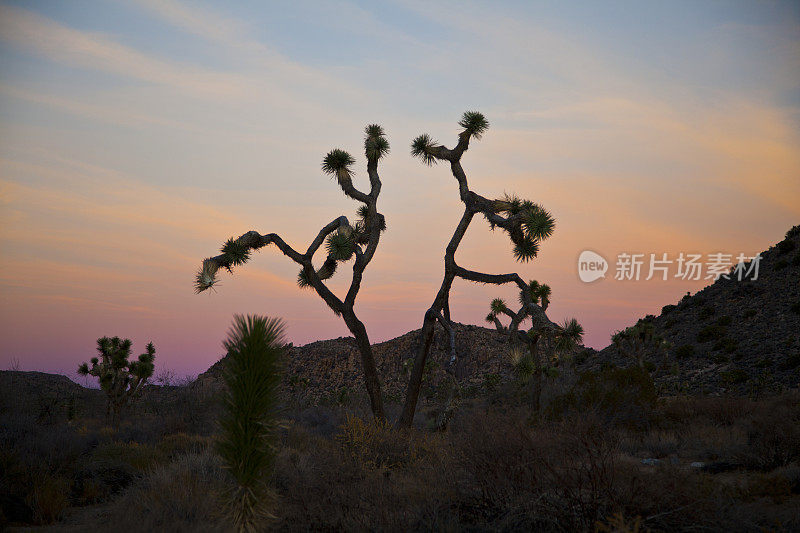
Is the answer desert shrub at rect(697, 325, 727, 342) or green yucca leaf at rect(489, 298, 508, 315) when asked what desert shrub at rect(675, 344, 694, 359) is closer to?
desert shrub at rect(697, 325, 727, 342)

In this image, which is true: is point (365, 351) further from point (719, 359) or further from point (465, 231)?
point (719, 359)

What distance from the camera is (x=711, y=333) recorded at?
139 feet

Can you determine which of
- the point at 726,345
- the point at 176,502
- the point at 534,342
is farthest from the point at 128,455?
the point at 726,345

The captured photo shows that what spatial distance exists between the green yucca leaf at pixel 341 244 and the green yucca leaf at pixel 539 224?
5119 millimetres

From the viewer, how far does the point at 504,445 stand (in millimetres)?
7742

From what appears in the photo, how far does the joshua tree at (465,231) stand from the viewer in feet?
53.2

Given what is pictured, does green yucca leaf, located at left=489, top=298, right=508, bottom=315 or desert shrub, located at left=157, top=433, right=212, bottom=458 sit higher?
green yucca leaf, located at left=489, top=298, right=508, bottom=315

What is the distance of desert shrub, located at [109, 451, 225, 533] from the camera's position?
814cm

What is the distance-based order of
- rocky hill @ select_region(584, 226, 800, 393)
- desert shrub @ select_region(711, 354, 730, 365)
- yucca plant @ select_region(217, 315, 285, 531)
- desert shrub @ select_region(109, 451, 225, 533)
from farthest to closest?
desert shrub @ select_region(711, 354, 730, 365), rocky hill @ select_region(584, 226, 800, 393), desert shrub @ select_region(109, 451, 225, 533), yucca plant @ select_region(217, 315, 285, 531)

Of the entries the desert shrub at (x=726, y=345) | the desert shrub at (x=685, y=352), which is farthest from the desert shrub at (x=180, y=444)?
the desert shrub at (x=685, y=352)

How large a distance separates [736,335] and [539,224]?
3283cm

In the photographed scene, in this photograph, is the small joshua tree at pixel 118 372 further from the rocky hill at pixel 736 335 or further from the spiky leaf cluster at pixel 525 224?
the rocky hill at pixel 736 335

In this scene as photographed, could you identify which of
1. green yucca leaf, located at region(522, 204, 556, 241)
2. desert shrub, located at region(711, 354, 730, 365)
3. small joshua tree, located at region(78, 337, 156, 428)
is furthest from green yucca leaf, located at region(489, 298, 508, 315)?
desert shrub, located at region(711, 354, 730, 365)

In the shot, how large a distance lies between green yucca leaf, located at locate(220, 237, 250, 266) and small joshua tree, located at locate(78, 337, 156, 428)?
1459 cm
